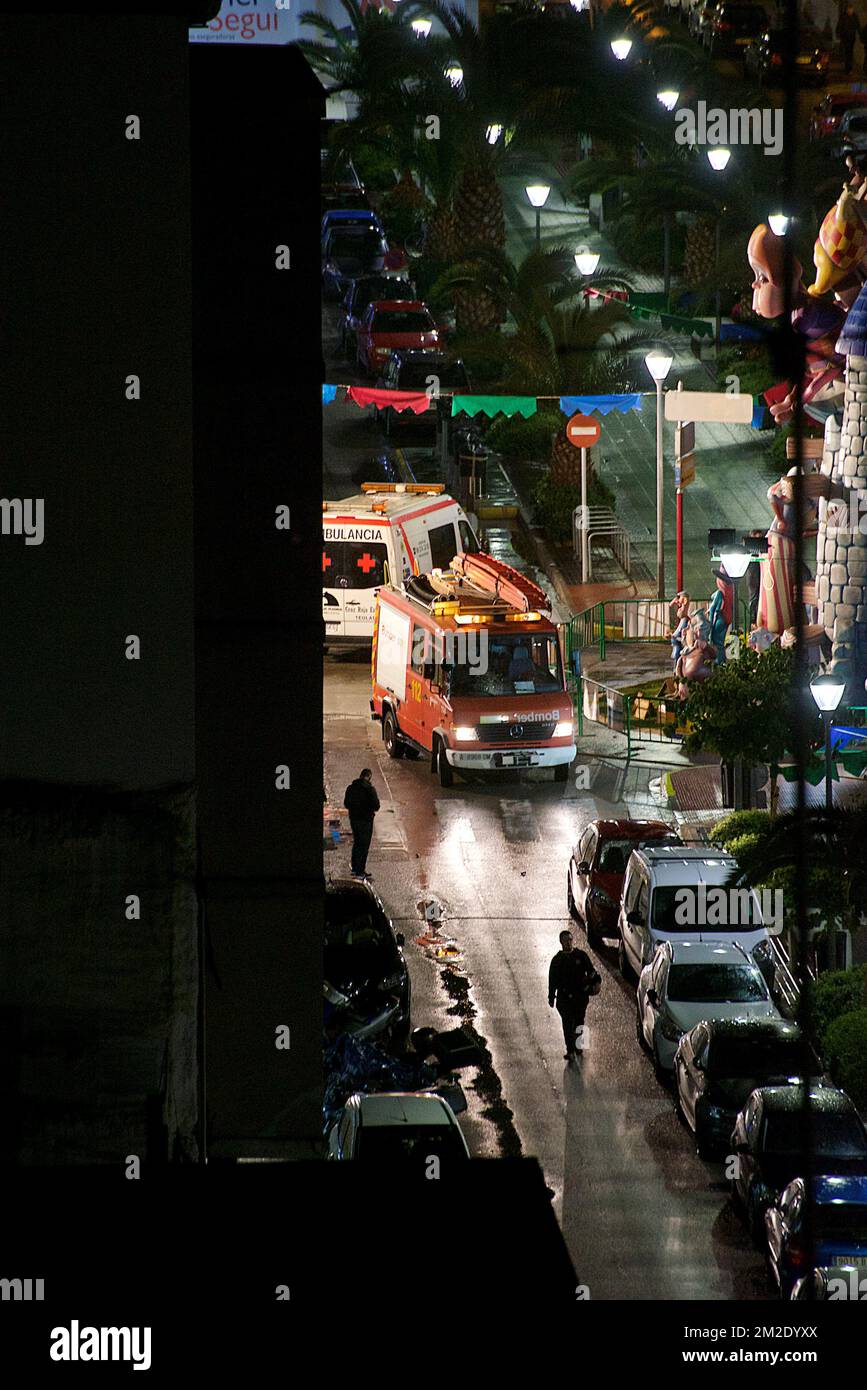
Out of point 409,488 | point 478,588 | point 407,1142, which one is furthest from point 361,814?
point 409,488

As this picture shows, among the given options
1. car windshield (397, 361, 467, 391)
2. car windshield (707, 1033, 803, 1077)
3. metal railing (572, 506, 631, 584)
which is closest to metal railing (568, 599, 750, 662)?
metal railing (572, 506, 631, 584)

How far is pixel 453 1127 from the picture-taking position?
15.7 m

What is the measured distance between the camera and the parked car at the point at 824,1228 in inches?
563

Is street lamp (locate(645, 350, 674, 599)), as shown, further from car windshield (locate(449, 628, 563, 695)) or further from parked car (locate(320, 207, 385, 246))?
parked car (locate(320, 207, 385, 246))

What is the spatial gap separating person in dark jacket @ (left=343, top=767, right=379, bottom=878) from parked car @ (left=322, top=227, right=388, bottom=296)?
29146 mm

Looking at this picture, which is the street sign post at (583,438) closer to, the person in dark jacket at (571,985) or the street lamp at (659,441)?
the street lamp at (659,441)

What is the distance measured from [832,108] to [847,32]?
8394 millimetres

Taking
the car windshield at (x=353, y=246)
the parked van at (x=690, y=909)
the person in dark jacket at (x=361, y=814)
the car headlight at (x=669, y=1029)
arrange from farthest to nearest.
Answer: the car windshield at (x=353, y=246) < the person in dark jacket at (x=361, y=814) < the parked van at (x=690, y=909) < the car headlight at (x=669, y=1029)

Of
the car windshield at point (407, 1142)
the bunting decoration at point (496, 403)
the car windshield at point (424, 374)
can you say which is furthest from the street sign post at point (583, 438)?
the car windshield at point (407, 1142)

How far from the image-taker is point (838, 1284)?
1393cm

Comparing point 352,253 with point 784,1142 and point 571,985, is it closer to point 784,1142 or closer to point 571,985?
point 571,985

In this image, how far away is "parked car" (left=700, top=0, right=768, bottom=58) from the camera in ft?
180

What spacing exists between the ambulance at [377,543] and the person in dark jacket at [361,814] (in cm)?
1032
